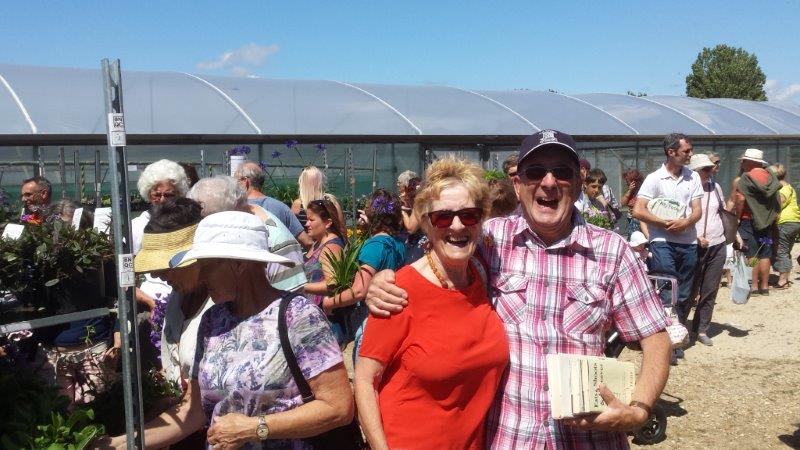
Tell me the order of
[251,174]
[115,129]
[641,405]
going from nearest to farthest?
1. [115,129]
2. [641,405]
3. [251,174]

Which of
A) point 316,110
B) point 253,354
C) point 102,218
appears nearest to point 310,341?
point 253,354

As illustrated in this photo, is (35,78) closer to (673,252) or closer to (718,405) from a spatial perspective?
(673,252)

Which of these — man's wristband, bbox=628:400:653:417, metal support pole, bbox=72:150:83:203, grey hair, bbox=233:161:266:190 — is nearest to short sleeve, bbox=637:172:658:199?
grey hair, bbox=233:161:266:190

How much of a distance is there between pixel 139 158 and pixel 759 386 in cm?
969

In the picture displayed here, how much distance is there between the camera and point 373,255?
530cm

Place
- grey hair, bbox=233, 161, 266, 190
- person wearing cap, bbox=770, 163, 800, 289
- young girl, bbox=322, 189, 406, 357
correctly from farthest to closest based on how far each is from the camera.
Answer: person wearing cap, bbox=770, 163, 800, 289 < grey hair, bbox=233, 161, 266, 190 < young girl, bbox=322, 189, 406, 357

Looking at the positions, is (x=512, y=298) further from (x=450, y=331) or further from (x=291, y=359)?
(x=291, y=359)

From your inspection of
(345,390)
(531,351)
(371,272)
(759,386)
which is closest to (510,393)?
(531,351)

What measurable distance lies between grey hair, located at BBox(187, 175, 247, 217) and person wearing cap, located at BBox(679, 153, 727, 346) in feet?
16.5

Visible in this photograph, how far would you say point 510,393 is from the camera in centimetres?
244

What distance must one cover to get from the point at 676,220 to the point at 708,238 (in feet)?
2.30

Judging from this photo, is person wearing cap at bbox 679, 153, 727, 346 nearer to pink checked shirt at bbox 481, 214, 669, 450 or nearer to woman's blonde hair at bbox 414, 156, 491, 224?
pink checked shirt at bbox 481, 214, 669, 450

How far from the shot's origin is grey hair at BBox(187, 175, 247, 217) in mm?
3896

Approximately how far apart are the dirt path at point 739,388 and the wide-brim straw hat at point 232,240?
12.3 ft
